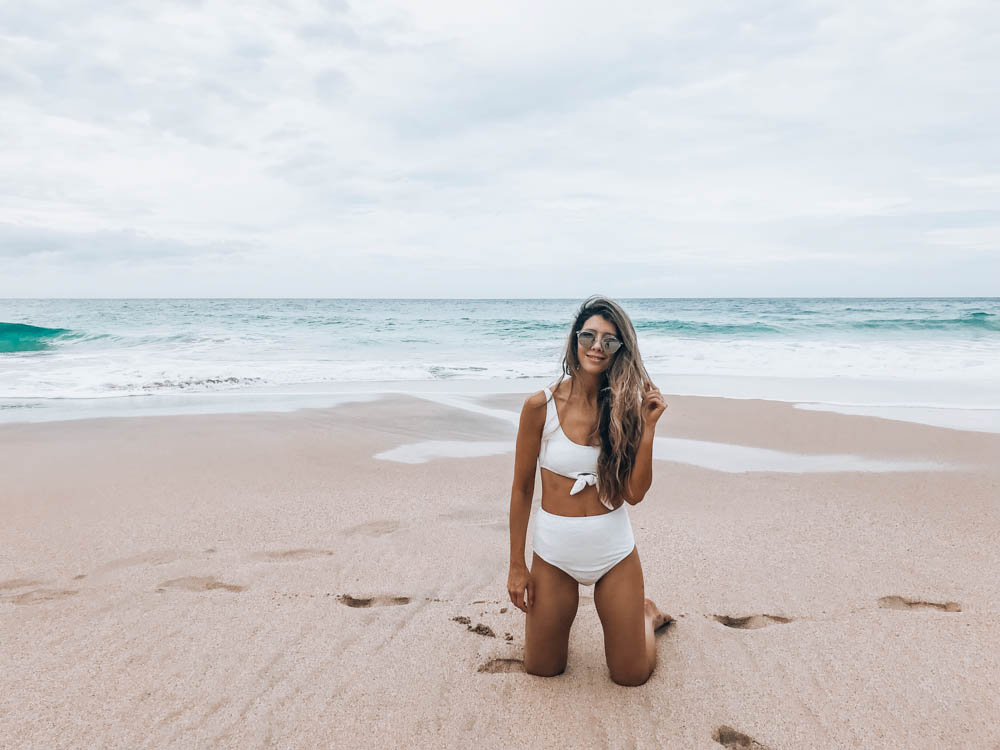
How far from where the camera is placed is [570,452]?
2902mm

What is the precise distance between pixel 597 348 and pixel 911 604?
258 cm

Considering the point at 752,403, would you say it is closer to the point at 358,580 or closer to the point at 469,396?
the point at 469,396

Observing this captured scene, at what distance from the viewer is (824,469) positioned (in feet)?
20.6

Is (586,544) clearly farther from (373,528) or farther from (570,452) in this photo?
(373,528)

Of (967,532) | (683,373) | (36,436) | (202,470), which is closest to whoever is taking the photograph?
(967,532)

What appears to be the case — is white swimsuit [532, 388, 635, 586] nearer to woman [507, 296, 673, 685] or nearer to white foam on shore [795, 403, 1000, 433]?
woman [507, 296, 673, 685]

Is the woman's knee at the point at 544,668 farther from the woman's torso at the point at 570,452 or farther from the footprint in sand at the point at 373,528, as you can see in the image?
the footprint in sand at the point at 373,528

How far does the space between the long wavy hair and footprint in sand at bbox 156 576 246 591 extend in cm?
249

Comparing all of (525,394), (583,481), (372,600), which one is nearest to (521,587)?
(583,481)

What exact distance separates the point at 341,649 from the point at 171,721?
2.67 feet

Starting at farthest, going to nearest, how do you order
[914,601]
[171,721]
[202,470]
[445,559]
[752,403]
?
[752,403]
[202,470]
[445,559]
[914,601]
[171,721]

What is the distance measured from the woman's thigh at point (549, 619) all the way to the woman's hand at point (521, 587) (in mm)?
20

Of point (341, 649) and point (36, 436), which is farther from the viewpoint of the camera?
point (36, 436)

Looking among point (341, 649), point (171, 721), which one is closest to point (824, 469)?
point (341, 649)
